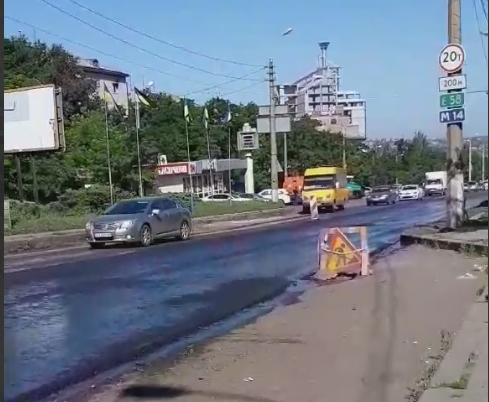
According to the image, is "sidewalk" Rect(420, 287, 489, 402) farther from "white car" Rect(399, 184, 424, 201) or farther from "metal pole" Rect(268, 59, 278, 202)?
"white car" Rect(399, 184, 424, 201)

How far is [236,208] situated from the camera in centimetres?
4700

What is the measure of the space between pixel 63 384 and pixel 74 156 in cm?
4365

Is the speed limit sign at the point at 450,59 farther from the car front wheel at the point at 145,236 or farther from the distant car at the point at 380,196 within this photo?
the distant car at the point at 380,196

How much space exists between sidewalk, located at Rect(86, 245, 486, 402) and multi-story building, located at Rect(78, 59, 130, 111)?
2837 inches

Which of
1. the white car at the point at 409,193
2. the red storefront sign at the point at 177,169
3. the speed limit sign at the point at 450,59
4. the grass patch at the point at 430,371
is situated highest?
the speed limit sign at the point at 450,59

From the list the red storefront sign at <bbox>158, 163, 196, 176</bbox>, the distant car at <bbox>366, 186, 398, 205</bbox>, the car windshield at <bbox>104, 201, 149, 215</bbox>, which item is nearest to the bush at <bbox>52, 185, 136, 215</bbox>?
the car windshield at <bbox>104, 201, 149, 215</bbox>

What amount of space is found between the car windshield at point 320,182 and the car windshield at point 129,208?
25.5 metres

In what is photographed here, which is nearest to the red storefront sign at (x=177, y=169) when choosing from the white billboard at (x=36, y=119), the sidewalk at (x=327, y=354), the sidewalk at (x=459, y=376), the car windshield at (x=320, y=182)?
the car windshield at (x=320, y=182)

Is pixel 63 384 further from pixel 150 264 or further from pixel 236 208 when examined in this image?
pixel 236 208

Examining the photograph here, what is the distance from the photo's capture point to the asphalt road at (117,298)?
8055mm

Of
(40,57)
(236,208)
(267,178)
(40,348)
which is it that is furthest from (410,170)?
(40,348)

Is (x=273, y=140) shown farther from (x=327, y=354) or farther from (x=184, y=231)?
(x=327, y=354)

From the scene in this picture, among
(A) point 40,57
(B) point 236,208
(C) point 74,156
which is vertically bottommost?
(B) point 236,208

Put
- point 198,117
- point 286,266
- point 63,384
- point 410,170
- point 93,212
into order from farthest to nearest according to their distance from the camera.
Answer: point 410,170, point 198,117, point 93,212, point 286,266, point 63,384
